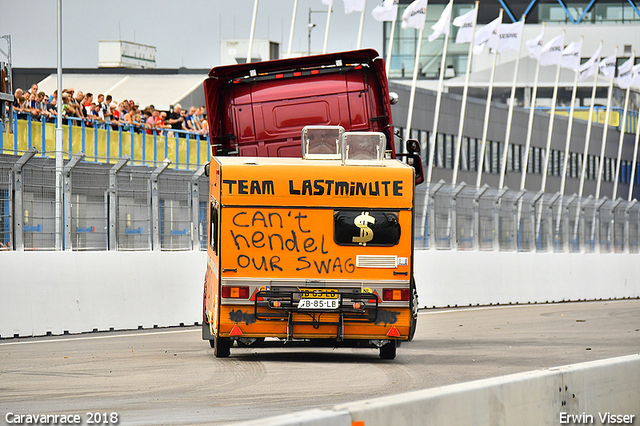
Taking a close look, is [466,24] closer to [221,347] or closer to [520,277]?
[520,277]

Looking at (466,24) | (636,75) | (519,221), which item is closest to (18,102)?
(519,221)

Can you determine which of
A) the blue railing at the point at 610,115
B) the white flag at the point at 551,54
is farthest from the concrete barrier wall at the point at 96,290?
the blue railing at the point at 610,115

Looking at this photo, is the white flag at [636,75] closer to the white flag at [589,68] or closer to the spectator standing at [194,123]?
the white flag at [589,68]

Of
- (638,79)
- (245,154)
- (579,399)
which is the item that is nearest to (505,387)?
(579,399)

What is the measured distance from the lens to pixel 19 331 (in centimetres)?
1642

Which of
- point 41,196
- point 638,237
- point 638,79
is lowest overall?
point 638,237

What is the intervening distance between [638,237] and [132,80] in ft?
90.9

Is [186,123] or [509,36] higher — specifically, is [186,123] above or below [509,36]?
below

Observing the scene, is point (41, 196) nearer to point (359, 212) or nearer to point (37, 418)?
point (359, 212)

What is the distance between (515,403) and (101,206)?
12.9 m

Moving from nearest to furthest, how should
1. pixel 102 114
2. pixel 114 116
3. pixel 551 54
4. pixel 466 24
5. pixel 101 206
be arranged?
pixel 101 206, pixel 102 114, pixel 114 116, pixel 466 24, pixel 551 54

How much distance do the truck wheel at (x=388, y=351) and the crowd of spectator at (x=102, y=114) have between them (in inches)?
483

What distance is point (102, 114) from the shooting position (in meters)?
26.1

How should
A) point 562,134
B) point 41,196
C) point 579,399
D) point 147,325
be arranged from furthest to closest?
point 562,134 < point 147,325 < point 41,196 < point 579,399
